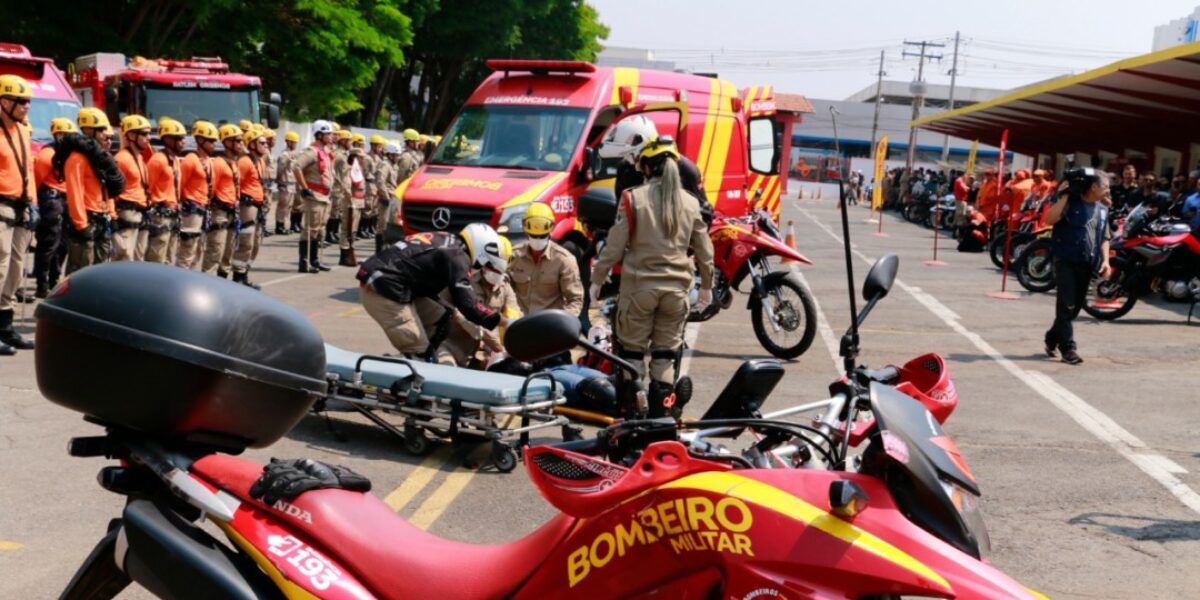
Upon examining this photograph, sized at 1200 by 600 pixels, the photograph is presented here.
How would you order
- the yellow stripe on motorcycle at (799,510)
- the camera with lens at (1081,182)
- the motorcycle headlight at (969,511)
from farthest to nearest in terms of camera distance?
the camera with lens at (1081,182)
the motorcycle headlight at (969,511)
the yellow stripe on motorcycle at (799,510)

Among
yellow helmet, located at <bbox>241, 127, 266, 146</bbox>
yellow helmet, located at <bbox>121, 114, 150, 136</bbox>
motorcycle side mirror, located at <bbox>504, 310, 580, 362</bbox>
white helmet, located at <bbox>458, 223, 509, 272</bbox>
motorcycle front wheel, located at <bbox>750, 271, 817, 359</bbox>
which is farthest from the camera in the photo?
yellow helmet, located at <bbox>241, 127, 266, 146</bbox>

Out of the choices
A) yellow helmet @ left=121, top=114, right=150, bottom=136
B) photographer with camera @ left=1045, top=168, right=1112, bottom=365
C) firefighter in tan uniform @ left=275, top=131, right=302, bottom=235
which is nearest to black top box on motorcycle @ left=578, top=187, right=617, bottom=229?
photographer with camera @ left=1045, top=168, right=1112, bottom=365

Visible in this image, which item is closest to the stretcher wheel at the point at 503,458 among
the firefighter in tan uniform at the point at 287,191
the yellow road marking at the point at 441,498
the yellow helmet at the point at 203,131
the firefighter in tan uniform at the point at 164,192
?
the yellow road marking at the point at 441,498

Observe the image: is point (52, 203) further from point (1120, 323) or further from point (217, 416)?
point (1120, 323)

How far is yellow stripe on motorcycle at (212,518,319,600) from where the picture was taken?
3154mm

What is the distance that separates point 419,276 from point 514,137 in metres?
6.49

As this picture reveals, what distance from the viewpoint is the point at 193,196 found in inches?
518

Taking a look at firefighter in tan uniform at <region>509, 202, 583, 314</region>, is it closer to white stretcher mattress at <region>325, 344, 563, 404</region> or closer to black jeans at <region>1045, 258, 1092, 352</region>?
white stretcher mattress at <region>325, 344, 563, 404</region>

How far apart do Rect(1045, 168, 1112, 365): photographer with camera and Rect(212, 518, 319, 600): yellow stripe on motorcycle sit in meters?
9.37

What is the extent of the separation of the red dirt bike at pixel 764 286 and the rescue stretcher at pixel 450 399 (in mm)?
3576

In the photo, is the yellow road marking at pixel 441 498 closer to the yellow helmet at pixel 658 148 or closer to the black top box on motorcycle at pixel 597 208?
the yellow helmet at pixel 658 148

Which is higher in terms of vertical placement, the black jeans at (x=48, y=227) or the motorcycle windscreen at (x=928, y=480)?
the motorcycle windscreen at (x=928, y=480)

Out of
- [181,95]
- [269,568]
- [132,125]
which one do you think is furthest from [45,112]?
[269,568]

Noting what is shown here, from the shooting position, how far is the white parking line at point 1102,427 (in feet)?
23.3
